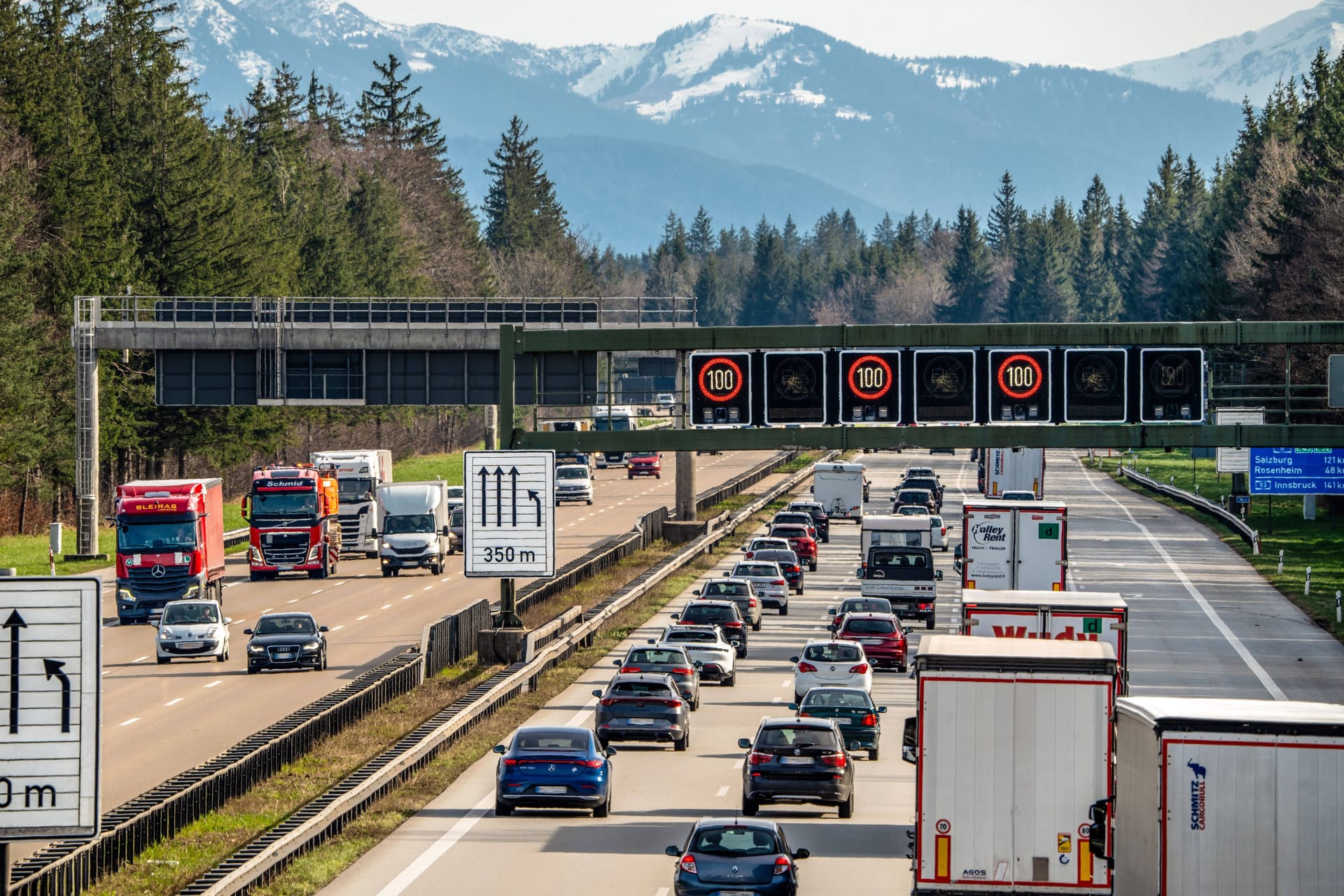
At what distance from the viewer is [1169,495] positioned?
361 ft

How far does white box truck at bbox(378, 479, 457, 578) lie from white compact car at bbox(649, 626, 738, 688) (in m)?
24.0

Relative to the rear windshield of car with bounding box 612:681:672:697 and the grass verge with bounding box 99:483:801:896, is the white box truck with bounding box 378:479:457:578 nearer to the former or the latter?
the grass verge with bounding box 99:483:801:896

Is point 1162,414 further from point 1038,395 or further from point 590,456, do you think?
point 590,456

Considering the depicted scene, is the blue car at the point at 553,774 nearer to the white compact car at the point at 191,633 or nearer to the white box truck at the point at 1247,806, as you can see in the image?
the white box truck at the point at 1247,806

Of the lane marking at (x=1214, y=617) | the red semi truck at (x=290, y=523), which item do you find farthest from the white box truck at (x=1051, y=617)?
the red semi truck at (x=290, y=523)

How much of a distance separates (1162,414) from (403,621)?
23.8 metres

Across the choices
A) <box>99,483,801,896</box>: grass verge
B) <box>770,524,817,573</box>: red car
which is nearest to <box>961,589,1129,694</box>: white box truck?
<box>99,483,801,896</box>: grass verge

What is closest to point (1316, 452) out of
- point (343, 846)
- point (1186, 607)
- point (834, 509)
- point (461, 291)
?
point (1186, 607)

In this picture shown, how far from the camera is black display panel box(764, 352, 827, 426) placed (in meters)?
34.2

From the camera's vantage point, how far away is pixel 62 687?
45.3ft

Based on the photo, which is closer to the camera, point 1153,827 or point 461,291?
point 1153,827

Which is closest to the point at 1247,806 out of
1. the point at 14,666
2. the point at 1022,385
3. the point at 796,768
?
the point at 14,666

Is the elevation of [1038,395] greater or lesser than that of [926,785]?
greater

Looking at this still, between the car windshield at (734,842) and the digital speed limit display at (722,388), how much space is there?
1412 centimetres
